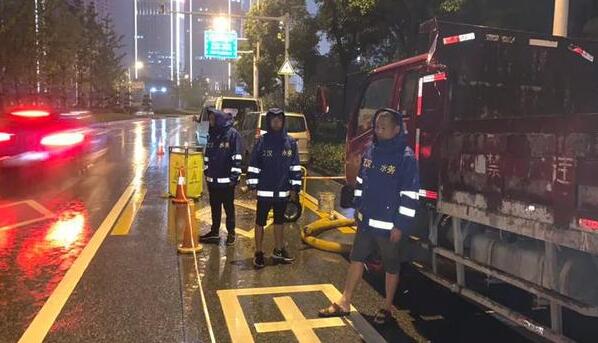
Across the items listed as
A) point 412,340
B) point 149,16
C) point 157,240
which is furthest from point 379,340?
point 149,16

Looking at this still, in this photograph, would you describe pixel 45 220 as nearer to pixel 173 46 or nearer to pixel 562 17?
pixel 562 17

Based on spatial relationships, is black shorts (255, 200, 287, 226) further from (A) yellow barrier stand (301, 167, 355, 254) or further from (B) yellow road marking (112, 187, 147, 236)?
(B) yellow road marking (112, 187, 147, 236)

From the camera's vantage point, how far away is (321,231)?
826 cm

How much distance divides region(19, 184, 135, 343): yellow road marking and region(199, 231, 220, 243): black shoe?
1.31m

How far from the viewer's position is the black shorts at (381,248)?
15.5ft

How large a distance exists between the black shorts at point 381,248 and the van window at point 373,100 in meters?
1.92

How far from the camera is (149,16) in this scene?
438ft

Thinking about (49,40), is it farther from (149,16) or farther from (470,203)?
(149,16)

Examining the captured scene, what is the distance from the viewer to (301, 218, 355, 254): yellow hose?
732 cm

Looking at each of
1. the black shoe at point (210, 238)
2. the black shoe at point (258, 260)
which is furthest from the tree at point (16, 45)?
the black shoe at point (258, 260)

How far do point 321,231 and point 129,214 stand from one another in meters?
3.33

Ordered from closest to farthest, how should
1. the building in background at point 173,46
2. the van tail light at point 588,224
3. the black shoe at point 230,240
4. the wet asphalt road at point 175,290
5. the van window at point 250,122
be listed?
1. the van tail light at point 588,224
2. the wet asphalt road at point 175,290
3. the black shoe at point 230,240
4. the van window at point 250,122
5. the building in background at point 173,46

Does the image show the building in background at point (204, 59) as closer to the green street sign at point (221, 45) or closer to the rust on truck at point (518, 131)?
the green street sign at point (221, 45)

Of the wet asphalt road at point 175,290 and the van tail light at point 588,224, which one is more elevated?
the van tail light at point 588,224
